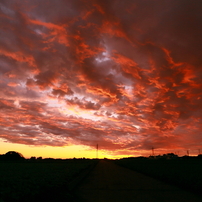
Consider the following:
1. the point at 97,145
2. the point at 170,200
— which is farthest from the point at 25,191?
the point at 97,145

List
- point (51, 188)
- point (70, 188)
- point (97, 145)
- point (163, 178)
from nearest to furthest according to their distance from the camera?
point (51, 188), point (70, 188), point (163, 178), point (97, 145)

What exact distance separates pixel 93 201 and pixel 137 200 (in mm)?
2026

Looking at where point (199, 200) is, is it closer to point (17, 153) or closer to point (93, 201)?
point (93, 201)

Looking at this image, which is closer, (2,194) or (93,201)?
(2,194)

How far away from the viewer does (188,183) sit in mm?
12859

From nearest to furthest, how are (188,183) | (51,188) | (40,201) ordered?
(40,201), (51,188), (188,183)

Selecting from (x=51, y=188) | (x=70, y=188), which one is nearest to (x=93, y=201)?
(x=51, y=188)

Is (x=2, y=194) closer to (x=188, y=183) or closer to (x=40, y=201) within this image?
(x=40, y=201)

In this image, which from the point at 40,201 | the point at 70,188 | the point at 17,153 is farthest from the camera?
the point at 17,153

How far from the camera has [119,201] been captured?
28.8 feet

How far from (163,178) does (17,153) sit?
148m

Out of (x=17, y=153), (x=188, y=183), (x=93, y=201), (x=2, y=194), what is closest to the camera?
(x=2, y=194)

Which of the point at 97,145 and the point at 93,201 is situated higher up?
the point at 97,145

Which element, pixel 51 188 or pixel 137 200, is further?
pixel 51 188
